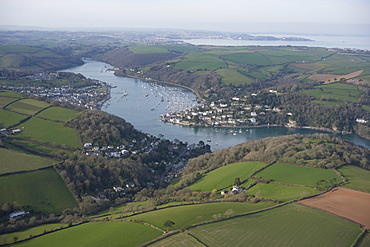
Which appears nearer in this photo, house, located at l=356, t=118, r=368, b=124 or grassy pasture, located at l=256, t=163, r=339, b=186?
grassy pasture, located at l=256, t=163, r=339, b=186

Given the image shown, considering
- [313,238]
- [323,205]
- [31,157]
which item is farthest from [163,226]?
[31,157]

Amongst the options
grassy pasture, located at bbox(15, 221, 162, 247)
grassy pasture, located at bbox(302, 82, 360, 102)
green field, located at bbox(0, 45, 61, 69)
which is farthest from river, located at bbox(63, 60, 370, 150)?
grassy pasture, located at bbox(15, 221, 162, 247)

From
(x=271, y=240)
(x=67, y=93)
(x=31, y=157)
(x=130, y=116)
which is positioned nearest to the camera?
(x=271, y=240)

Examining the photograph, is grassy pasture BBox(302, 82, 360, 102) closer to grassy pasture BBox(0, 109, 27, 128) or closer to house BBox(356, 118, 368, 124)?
house BBox(356, 118, 368, 124)

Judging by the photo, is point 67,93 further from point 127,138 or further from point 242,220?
point 242,220

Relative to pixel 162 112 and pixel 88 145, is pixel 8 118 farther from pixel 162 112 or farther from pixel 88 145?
pixel 162 112

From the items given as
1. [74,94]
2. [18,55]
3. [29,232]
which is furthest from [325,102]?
[18,55]

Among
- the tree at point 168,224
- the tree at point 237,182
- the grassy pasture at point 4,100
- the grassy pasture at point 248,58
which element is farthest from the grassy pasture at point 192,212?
the grassy pasture at point 248,58
